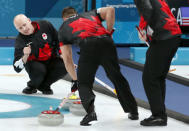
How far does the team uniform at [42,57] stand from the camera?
5902mm

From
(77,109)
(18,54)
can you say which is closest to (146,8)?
(77,109)

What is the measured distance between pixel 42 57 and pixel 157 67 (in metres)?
1.98

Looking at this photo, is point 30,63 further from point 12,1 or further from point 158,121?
point 12,1

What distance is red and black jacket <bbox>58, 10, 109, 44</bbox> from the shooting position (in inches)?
175

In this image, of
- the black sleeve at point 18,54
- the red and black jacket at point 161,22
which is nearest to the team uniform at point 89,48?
the red and black jacket at point 161,22

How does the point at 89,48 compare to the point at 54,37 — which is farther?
the point at 54,37

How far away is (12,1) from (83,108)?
674 centimetres

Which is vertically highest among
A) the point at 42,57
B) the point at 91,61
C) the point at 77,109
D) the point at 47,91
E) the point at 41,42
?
the point at 91,61

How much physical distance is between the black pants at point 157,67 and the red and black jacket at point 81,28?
0.44 m

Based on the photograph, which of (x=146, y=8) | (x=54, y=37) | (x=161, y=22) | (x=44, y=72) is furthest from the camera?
(x=54, y=37)

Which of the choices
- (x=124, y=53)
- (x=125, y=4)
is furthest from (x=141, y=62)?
(x=125, y=4)

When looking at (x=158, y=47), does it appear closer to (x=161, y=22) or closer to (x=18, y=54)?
(x=161, y=22)

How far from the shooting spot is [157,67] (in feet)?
14.4

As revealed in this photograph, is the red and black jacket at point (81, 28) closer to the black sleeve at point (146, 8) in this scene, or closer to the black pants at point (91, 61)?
the black pants at point (91, 61)
